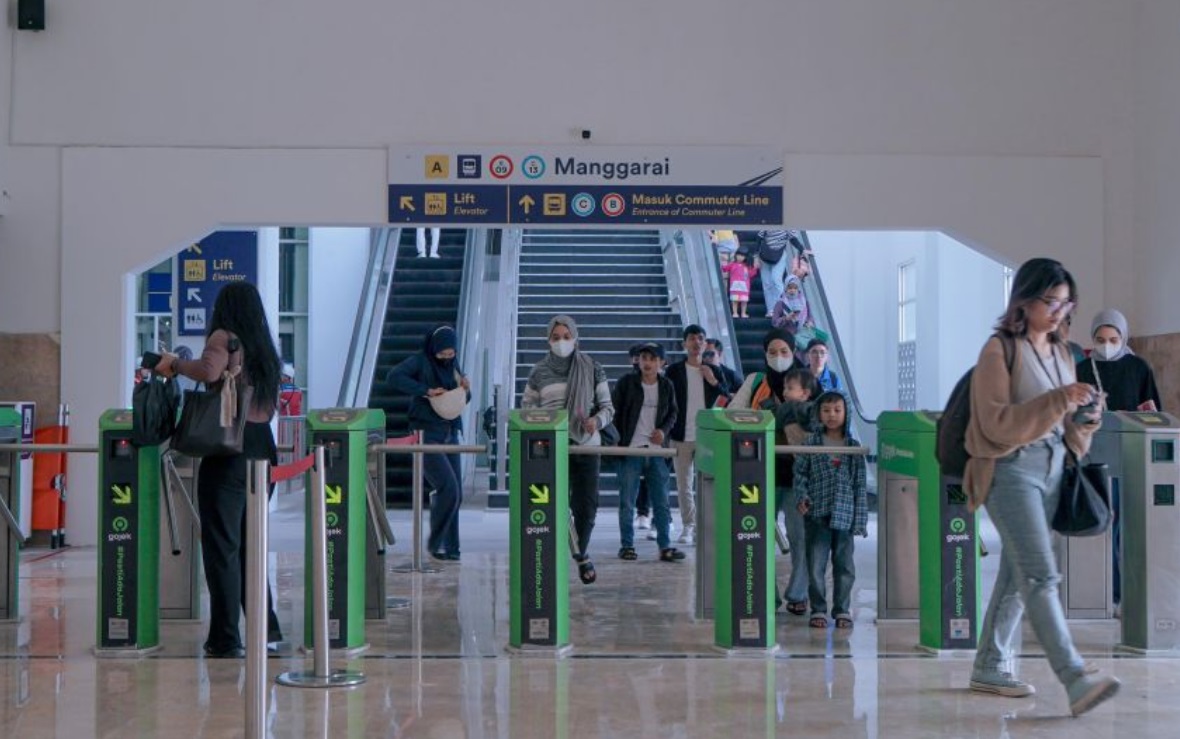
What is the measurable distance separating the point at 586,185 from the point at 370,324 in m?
5.35

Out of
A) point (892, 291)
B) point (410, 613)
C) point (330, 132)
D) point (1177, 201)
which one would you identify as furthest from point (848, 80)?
point (892, 291)

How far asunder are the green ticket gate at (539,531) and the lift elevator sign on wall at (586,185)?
465cm

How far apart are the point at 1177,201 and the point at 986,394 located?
5.82 metres

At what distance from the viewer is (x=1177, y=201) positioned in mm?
9875

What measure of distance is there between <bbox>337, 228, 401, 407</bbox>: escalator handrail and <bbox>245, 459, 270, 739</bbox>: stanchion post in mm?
9067

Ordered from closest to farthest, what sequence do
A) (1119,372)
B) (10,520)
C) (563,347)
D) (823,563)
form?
(10,520) < (823,563) < (1119,372) < (563,347)

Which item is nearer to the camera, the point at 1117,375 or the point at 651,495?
the point at 1117,375

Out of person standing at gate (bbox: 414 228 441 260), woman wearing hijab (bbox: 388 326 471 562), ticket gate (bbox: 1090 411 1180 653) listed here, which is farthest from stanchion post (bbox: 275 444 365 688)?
person standing at gate (bbox: 414 228 441 260)

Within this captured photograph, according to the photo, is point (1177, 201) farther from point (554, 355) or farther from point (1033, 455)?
point (1033, 455)

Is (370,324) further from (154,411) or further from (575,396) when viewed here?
(154,411)

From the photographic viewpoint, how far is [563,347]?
319 inches

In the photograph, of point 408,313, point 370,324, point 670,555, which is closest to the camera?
point 670,555

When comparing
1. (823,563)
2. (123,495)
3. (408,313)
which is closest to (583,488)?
(823,563)

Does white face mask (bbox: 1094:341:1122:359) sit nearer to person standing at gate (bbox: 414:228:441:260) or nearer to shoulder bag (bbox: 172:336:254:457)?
shoulder bag (bbox: 172:336:254:457)
